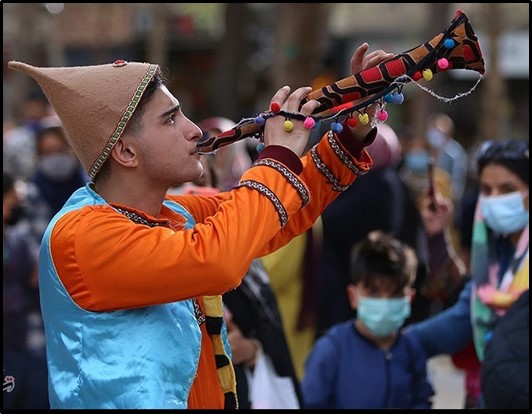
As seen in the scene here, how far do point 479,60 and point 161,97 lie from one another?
0.87 metres

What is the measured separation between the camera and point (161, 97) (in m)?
2.91

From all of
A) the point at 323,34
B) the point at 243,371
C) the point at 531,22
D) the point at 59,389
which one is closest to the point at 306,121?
the point at 59,389

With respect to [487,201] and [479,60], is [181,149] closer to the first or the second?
[479,60]

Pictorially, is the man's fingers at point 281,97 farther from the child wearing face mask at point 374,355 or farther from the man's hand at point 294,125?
the child wearing face mask at point 374,355

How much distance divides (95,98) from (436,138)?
37.4 feet

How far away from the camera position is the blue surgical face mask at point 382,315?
476 centimetres

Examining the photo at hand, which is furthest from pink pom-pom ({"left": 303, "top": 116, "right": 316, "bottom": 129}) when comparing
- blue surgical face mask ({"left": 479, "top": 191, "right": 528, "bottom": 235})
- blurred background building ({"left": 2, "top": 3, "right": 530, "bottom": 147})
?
blurred background building ({"left": 2, "top": 3, "right": 530, "bottom": 147})

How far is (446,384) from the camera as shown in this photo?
8312 mm

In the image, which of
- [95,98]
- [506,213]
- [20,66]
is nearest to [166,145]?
[95,98]

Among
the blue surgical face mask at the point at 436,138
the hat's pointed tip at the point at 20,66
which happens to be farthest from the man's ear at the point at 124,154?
the blue surgical face mask at the point at 436,138

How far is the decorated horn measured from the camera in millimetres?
2930

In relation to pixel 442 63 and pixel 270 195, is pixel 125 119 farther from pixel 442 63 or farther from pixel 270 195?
pixel 442 63

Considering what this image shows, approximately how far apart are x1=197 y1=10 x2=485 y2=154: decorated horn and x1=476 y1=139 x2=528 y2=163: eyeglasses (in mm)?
1703

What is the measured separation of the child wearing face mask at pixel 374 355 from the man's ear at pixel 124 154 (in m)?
2.08
